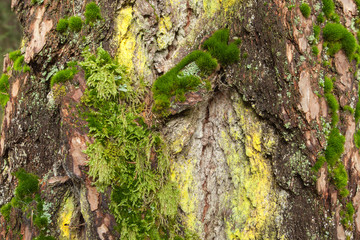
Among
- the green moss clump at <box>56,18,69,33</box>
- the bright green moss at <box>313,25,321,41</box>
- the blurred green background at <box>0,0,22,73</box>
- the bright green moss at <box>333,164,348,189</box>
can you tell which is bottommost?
the bright green moss at <box>333,164,348,189</box>

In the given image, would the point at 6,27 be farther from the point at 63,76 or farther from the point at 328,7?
the point at 328,7

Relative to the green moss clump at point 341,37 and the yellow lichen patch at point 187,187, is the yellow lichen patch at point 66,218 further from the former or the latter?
the green moss clump at point 341,37

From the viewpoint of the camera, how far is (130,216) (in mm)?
2881

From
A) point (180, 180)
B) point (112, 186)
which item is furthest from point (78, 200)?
point (180, 180)

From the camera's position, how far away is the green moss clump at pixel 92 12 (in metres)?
3.22

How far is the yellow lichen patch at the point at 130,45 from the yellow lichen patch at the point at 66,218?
203 centimetres

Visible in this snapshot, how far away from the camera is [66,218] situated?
328 cm

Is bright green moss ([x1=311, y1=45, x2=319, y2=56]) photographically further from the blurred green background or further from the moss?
the blurred green background

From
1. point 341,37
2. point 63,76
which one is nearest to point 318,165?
point 341,37

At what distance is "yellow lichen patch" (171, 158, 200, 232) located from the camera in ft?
10.4

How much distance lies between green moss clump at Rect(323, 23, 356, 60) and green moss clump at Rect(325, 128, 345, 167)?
1.23 meters

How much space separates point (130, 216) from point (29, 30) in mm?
3203

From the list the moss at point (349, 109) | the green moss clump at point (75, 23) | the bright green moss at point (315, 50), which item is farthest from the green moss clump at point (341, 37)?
the green moss clump at point (75, 23)

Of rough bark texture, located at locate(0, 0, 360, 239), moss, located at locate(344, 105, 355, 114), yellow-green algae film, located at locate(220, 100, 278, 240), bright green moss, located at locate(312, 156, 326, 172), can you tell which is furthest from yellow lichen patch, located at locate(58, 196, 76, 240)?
moss, located at locate(344, 105, 355, 114)
